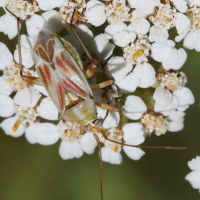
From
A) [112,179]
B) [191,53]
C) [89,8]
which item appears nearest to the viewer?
[89,8]

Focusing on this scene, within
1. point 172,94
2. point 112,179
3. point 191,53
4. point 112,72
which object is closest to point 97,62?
point 112,72

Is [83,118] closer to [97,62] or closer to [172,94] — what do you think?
[97,62]

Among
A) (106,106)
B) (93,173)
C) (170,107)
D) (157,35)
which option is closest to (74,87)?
(106,106)

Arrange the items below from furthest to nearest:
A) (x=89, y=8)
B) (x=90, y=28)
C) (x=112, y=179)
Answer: (x=112, y=179) < (x=90, y=28) < (x=89, y=8)

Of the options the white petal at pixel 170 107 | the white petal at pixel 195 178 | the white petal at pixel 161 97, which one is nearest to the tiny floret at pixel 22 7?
the white petal at pixel 161 97

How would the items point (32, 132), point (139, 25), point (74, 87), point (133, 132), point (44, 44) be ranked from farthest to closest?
point (32, 132)
point (133, 132)
point (139, 25)
point (74, 87)
point (44, 44)

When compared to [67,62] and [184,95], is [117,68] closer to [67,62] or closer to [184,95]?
[67,62]
